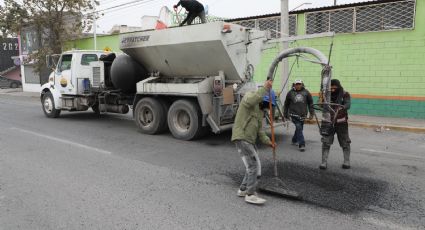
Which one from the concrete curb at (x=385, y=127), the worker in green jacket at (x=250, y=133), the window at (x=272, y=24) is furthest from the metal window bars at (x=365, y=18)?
the worker in green jacket at (x=250, y=133)

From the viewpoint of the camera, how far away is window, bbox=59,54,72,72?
1201 cm

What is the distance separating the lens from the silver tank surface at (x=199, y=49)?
804 cm

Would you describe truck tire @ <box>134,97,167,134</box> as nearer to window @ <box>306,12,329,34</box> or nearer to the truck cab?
the truck cab

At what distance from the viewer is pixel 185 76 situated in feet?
30.6

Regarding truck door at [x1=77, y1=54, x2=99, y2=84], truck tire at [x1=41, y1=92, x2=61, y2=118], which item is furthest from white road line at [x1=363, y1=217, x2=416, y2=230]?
truck tire at [x1=41, y1=92, x2=61, y2=118]

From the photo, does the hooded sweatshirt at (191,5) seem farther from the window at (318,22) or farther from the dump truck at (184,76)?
the window at (318,22)

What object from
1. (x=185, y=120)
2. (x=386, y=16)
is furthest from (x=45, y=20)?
(x=386, y=16)

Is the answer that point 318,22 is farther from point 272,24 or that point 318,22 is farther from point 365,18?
point 272,24

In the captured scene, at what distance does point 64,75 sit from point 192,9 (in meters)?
5.66

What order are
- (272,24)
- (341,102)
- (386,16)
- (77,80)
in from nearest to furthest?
1. (341,102)
2. (386,16)
3. (77,80)
4. (272,24)

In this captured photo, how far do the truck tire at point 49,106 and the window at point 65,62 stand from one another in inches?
44.4

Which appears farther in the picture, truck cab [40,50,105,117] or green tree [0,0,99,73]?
green tree [0,0,99,73]

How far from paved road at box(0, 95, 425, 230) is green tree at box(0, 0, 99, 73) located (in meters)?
14.6

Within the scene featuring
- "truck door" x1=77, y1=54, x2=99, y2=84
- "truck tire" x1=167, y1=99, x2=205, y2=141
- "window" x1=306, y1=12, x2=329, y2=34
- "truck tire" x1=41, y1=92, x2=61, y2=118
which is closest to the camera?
"truck tire" x1=167, y1=99, x2=205, y2=141
